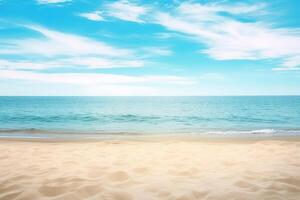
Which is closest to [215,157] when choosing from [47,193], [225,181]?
[225,181]

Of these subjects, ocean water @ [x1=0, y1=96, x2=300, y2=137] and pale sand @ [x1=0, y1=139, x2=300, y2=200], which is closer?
pale sand @ [x1=0, y1=139, x2=300, y2=200]

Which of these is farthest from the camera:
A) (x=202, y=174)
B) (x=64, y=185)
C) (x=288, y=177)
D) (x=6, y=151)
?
(x=6, y=151)

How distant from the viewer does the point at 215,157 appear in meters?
6.90

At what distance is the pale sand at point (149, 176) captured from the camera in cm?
404

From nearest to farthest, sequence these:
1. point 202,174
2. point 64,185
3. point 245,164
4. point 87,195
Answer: point 87,195 < point 64,185 < point 202,174 < point 245,164

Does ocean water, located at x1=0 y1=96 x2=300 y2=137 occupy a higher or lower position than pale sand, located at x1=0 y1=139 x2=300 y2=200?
lower

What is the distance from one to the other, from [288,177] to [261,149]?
11.6 ft

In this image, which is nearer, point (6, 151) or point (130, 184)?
point (130, 184)

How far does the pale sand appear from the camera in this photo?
4035 millimetres

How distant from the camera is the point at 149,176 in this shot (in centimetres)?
502

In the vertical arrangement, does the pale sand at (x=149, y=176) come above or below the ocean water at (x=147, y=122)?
above

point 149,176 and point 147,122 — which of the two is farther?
point 147,122

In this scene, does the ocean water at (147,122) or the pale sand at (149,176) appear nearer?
the pale sand at (149,176)

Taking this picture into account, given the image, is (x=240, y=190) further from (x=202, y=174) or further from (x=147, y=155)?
(x=147, y=155)
